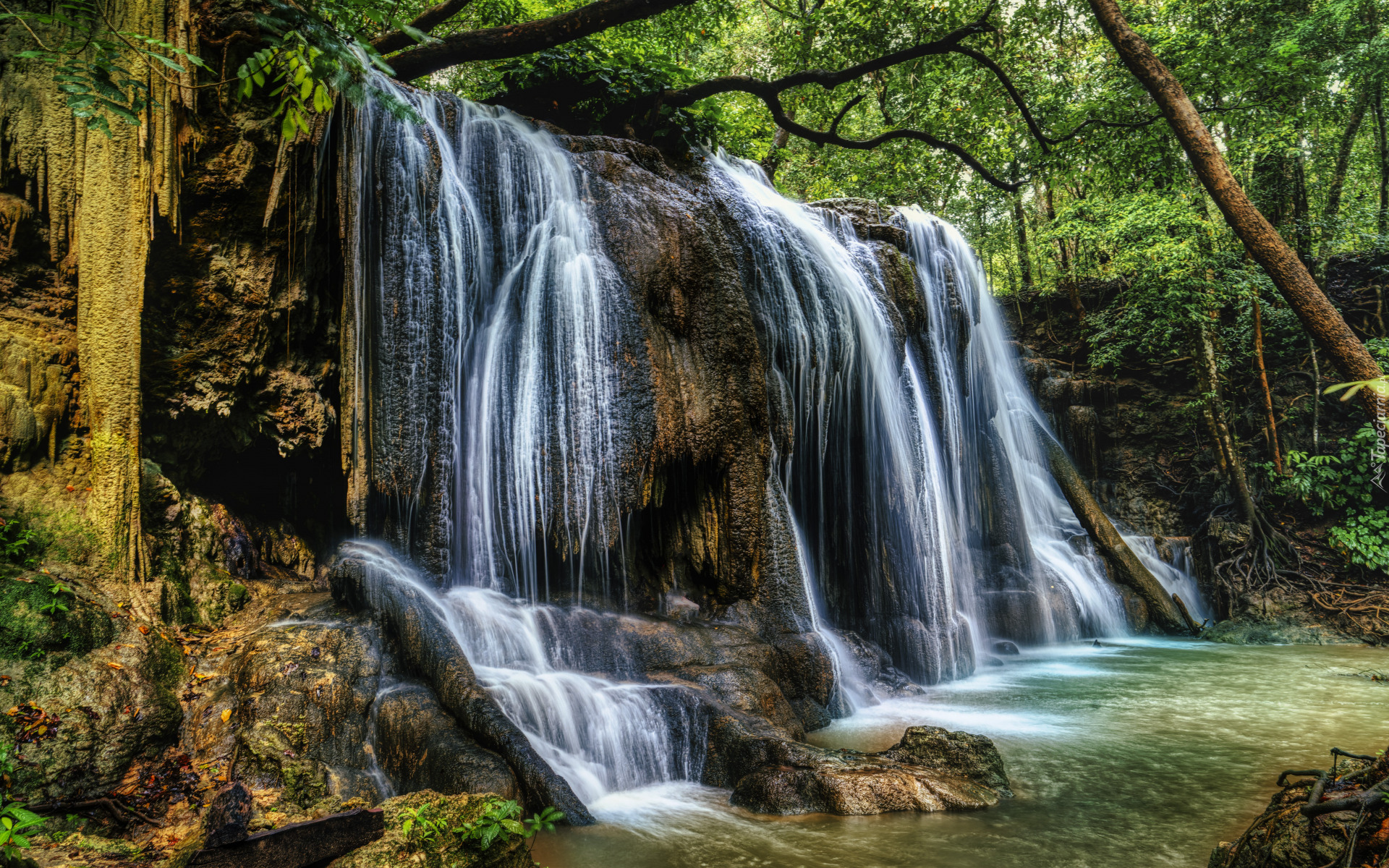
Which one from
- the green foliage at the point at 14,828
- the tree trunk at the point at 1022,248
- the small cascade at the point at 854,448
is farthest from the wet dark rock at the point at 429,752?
the tree trunk at the point at 1022,248

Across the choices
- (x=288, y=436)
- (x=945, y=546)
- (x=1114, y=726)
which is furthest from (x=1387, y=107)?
(x=288, y=436)

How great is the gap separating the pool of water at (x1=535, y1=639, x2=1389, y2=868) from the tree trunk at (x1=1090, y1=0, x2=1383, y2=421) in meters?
3.12

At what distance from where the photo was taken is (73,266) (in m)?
5.43

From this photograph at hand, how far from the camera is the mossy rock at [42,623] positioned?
4.07 meters

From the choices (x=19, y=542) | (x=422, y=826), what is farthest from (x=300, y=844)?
(x=19, y=542)

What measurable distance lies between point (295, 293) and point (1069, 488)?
12371 mm

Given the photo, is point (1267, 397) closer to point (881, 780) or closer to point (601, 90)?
point (601, 90)

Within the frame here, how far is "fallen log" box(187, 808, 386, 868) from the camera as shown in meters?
2.89

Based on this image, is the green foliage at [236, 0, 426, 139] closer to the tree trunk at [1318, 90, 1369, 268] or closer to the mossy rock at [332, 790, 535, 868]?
the mossy rock at [332, 790, 535, 868]

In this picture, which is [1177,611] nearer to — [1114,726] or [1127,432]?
[1127,432]

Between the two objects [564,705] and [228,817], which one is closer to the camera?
[228,817]

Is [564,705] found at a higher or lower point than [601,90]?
lower

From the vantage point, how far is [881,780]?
16.1ft

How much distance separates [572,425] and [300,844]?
16.4 feet
